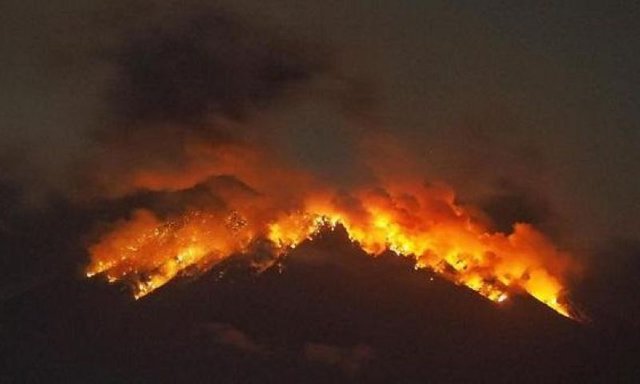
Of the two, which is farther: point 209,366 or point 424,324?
point 424,324

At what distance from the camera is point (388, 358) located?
85.6 meters

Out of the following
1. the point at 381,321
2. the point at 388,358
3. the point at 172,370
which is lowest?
the point at 172,370

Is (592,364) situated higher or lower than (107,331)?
higher

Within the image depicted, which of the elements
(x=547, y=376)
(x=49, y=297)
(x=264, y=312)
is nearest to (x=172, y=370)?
(x=264, y=312)

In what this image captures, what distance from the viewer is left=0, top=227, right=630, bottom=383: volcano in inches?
3241

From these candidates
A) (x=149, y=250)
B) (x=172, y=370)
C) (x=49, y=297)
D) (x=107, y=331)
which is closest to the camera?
(x=172, y=370)

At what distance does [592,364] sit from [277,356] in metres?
24.6

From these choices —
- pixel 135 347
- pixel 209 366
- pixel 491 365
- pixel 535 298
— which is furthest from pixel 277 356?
pixel 535 298

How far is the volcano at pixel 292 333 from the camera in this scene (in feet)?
270

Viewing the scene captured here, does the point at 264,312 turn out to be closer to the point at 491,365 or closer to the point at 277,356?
the point at 277,356

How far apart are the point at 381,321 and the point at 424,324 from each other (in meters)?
3.75

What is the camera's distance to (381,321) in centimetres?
9350

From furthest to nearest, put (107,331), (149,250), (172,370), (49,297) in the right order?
(149,250) < (49,297) < (107,331) < (172,370)

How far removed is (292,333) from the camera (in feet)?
298
